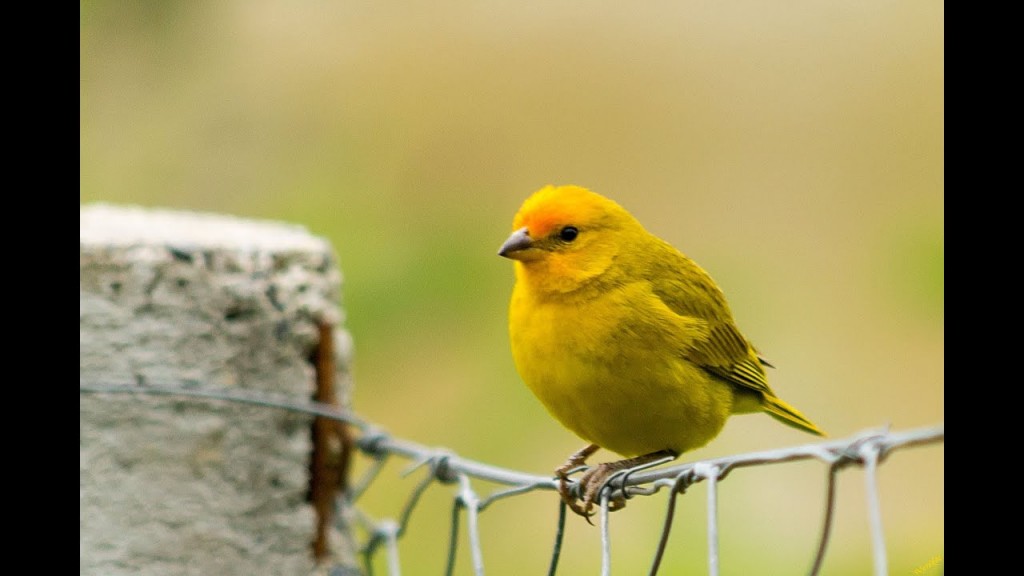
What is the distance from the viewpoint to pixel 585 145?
669cm

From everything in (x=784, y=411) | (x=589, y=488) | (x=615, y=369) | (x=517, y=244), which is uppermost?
(x=517, y=244)

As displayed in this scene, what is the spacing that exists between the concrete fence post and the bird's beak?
0.47m

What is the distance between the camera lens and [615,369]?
257 cm

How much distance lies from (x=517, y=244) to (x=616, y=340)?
377 millimetres

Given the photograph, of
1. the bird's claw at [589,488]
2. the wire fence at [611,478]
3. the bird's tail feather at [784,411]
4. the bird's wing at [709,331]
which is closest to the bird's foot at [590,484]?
the bird's claw at [589,488]

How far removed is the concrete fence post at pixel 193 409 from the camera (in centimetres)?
241

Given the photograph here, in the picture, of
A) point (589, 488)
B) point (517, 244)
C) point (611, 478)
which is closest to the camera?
point (611, 478)

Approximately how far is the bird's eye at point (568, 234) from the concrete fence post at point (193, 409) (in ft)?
2.09

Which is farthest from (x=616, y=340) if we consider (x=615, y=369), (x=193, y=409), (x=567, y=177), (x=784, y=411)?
(x=567, y=177)

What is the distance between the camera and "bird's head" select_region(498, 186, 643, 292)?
2.81 m

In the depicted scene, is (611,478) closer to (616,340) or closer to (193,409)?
(616,340)

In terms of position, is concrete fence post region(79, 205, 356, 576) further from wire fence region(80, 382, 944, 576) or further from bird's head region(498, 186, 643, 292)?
bird's head region(498, 186, 643, 292)

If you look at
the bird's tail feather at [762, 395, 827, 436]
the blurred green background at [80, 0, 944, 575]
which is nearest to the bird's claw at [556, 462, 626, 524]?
the bird's tail feather at [762, 395, 827, 436]

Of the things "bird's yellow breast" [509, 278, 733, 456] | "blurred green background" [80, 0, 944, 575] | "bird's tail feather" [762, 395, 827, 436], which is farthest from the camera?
"blurred green background" [80, 0, 944, 575]
